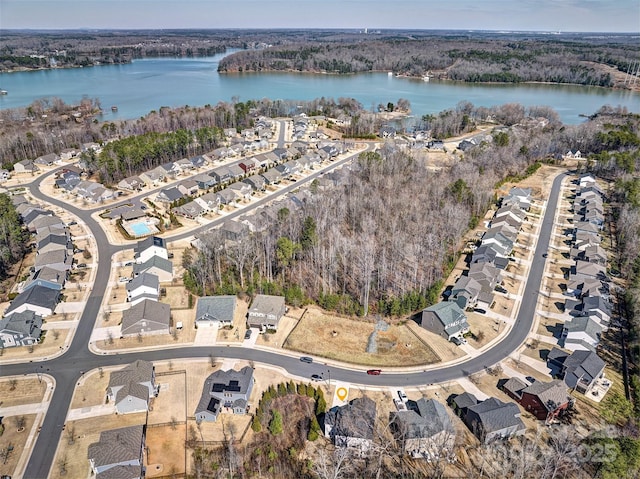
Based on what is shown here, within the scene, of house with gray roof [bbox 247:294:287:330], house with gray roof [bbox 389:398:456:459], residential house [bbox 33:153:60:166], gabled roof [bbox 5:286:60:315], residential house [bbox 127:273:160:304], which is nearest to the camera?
house with gray roof [bbox 389:398:456:459]

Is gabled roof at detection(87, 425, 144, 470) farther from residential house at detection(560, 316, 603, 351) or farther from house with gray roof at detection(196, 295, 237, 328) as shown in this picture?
residential house at detection(560, 316, 603, 351)

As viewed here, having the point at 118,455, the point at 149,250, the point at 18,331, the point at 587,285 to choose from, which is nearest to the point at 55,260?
the point at 149,250

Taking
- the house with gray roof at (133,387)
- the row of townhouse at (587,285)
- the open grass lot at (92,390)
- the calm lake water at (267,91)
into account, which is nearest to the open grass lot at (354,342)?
the house with gray roof at (133,387)

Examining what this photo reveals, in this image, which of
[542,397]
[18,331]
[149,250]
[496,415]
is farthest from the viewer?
[149,250]

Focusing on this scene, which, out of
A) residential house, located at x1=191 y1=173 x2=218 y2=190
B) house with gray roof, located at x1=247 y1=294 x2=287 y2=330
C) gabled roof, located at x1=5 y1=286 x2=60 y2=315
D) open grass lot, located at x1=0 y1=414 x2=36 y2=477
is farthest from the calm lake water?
open grass lot, located at x1=0 y1=414 x2=36 y2=477

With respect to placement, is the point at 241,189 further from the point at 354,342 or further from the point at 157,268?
the point at 354,342

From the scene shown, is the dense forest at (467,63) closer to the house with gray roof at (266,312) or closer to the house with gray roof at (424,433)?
the house with gray roof at (266,312)

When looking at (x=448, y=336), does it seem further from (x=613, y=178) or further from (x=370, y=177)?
(x=613, y=178)
